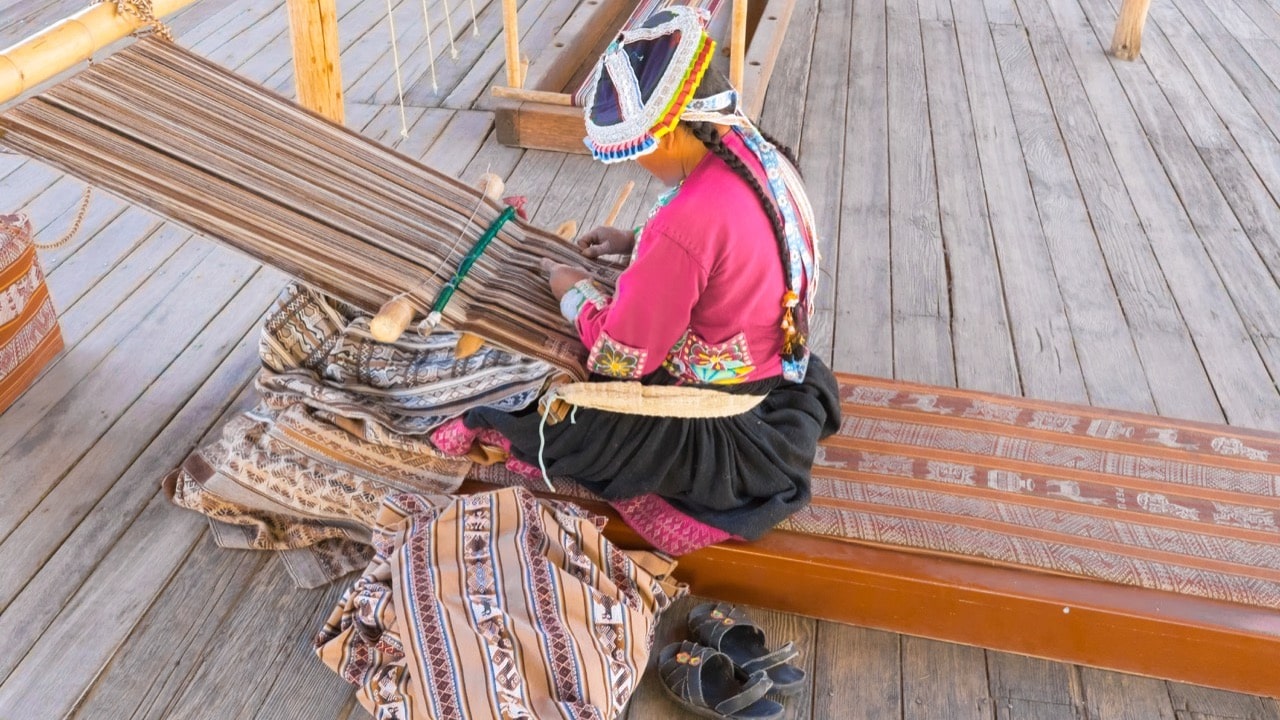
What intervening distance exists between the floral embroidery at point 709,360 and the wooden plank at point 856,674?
0.53 m

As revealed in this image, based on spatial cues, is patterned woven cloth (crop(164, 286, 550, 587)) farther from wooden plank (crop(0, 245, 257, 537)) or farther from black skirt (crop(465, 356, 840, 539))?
wooden plank (crop(0, 245, 257, 537))

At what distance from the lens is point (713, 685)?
184cm

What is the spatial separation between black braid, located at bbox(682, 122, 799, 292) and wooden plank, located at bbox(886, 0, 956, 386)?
105 centimetres

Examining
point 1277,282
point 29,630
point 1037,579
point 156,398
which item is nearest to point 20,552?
point 29,630

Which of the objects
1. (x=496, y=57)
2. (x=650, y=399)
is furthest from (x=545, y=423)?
(x=496, y=57)

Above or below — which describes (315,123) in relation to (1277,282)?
above

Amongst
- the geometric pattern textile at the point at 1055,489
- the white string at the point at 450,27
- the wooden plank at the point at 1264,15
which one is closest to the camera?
the geometric pattern textile at the point at 1055,489

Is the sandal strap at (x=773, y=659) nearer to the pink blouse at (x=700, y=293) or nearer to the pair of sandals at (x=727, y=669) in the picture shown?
the pair of sandals at (x=727, y=669)

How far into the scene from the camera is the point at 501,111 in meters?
3.71

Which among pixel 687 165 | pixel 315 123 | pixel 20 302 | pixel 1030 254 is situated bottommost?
pixel 1030 254

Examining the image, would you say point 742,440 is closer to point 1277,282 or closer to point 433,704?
point 433,704

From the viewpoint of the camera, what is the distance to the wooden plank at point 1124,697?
187cm

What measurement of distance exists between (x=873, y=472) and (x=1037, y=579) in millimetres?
367

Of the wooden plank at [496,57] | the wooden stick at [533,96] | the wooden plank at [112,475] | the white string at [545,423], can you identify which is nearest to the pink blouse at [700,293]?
the white string at [545,423]
